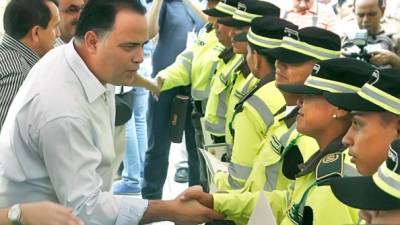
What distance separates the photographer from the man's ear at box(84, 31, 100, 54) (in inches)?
92.4

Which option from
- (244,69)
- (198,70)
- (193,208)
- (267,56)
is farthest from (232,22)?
(193,208)

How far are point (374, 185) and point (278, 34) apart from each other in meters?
1.76

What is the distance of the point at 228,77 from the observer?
3.79m

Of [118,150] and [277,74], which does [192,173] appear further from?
[277,74]

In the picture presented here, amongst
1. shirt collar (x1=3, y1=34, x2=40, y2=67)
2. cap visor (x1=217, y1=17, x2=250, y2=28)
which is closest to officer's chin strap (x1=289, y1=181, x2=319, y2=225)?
shirt collar (x1=3, y1=34, x2=40, y2=67)

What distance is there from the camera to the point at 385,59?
4082 mm

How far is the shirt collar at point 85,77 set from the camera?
2.29 metres

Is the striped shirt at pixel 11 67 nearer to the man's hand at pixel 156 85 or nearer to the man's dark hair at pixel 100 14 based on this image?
the man's dark hair at pixel 100 14

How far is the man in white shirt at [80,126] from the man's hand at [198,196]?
0.27 feet

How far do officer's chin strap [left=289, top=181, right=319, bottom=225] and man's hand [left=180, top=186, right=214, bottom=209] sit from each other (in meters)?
0.45

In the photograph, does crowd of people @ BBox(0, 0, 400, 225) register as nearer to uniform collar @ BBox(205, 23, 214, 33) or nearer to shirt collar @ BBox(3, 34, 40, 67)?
shirt collar @ BBox(3, 34, 40, 67)

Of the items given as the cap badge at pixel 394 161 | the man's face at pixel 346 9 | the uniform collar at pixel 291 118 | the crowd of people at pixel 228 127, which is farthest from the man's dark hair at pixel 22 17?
the man's face at pixel 346 9

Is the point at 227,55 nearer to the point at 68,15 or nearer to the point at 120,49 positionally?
the point at 68,15

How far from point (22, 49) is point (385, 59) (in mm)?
2128
